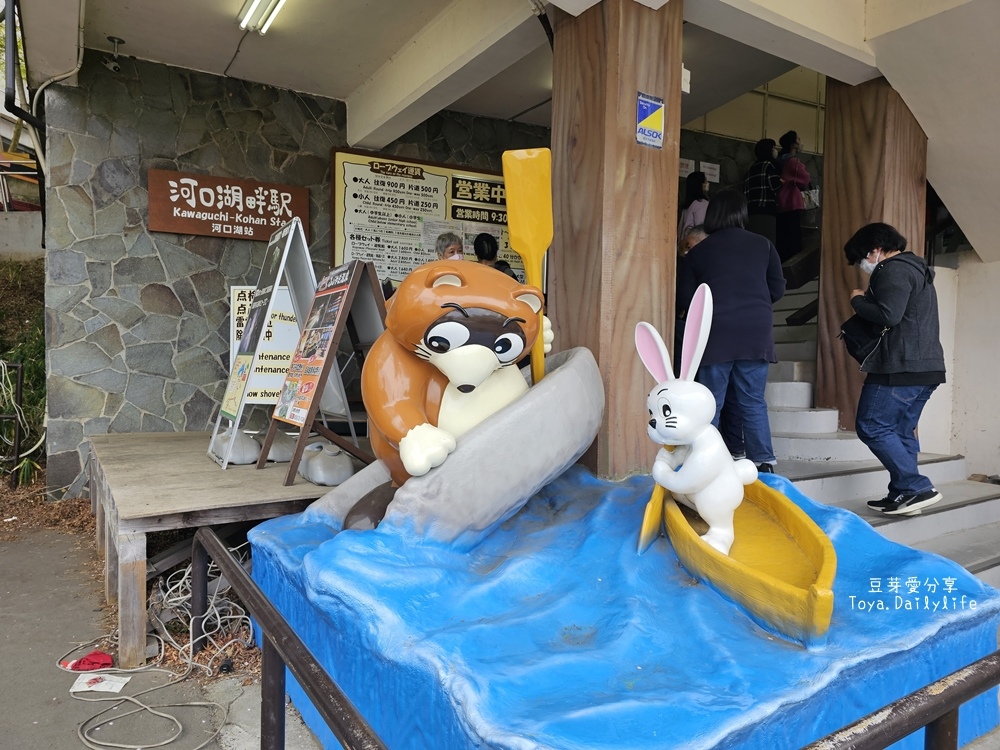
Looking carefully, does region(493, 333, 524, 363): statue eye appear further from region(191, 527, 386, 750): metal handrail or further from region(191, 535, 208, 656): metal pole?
region(191, 535, 208, 656): metal pole

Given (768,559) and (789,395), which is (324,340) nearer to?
(768,559)

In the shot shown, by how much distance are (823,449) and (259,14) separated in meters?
4.38

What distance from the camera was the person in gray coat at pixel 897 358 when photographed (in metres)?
3.18

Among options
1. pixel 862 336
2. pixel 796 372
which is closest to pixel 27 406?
pixel 796 372

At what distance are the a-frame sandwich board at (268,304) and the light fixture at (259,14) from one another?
1402 mm

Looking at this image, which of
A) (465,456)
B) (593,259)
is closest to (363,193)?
(593,259)

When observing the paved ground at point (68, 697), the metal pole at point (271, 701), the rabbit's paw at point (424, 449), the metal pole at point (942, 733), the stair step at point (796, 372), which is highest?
the stair step at point (796, 372)

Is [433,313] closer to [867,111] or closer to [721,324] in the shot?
[721,324]

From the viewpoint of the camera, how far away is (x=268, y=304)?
359 cm

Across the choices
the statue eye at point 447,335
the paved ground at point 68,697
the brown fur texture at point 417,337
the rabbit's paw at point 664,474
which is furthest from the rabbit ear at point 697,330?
the paved ground at point 68,697

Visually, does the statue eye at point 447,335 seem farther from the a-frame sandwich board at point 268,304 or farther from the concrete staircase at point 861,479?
the concrete staircase at point 861,479

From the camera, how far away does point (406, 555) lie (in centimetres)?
196

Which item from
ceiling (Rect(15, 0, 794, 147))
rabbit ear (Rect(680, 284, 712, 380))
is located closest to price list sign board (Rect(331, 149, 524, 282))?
ceiling (Rect(15, 0, 794, 147))

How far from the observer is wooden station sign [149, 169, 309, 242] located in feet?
16.8
